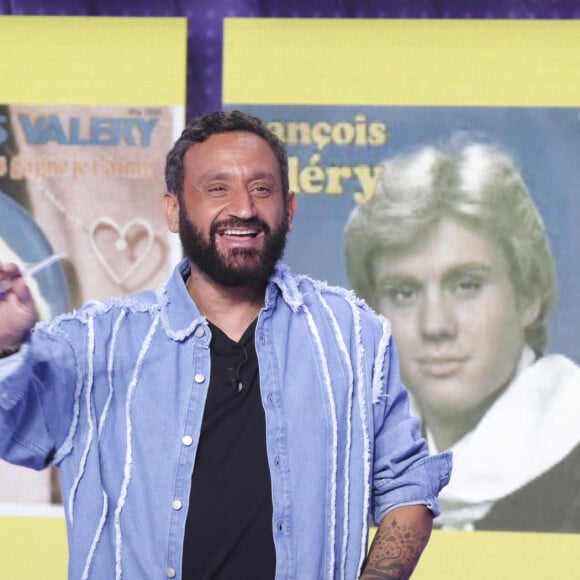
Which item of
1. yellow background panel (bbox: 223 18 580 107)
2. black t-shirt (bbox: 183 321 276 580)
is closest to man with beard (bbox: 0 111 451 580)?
black t-shirt (bbox: 183 321 276 580)

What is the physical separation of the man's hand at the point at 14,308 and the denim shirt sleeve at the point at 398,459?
623 millimetres

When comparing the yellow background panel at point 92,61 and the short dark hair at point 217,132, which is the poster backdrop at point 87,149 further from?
the short dark hair at point 217,132

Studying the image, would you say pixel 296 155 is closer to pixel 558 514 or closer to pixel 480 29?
pixel 480 29

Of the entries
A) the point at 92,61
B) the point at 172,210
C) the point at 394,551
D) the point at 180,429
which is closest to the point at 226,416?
the point at 180,429

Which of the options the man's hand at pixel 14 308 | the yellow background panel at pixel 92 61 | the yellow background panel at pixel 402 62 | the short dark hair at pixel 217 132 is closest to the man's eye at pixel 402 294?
the yellow background panel at pixel 402 62

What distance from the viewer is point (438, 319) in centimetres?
389

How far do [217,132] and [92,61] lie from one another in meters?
2.29

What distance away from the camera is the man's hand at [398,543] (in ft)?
5.48

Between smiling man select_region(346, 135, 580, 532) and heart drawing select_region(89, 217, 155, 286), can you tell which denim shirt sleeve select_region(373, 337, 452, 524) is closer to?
smiling man select_region(346, 135, 580, 532)

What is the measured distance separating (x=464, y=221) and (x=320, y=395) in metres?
2.35

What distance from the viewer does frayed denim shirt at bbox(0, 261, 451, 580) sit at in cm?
164

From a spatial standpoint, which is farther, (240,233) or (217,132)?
(217,132)

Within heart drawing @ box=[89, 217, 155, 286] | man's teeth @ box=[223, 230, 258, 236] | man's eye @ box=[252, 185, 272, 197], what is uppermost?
heart drawing @ box=[89, 217, 155, 286]

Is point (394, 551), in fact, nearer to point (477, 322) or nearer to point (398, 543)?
point (398, 543)
